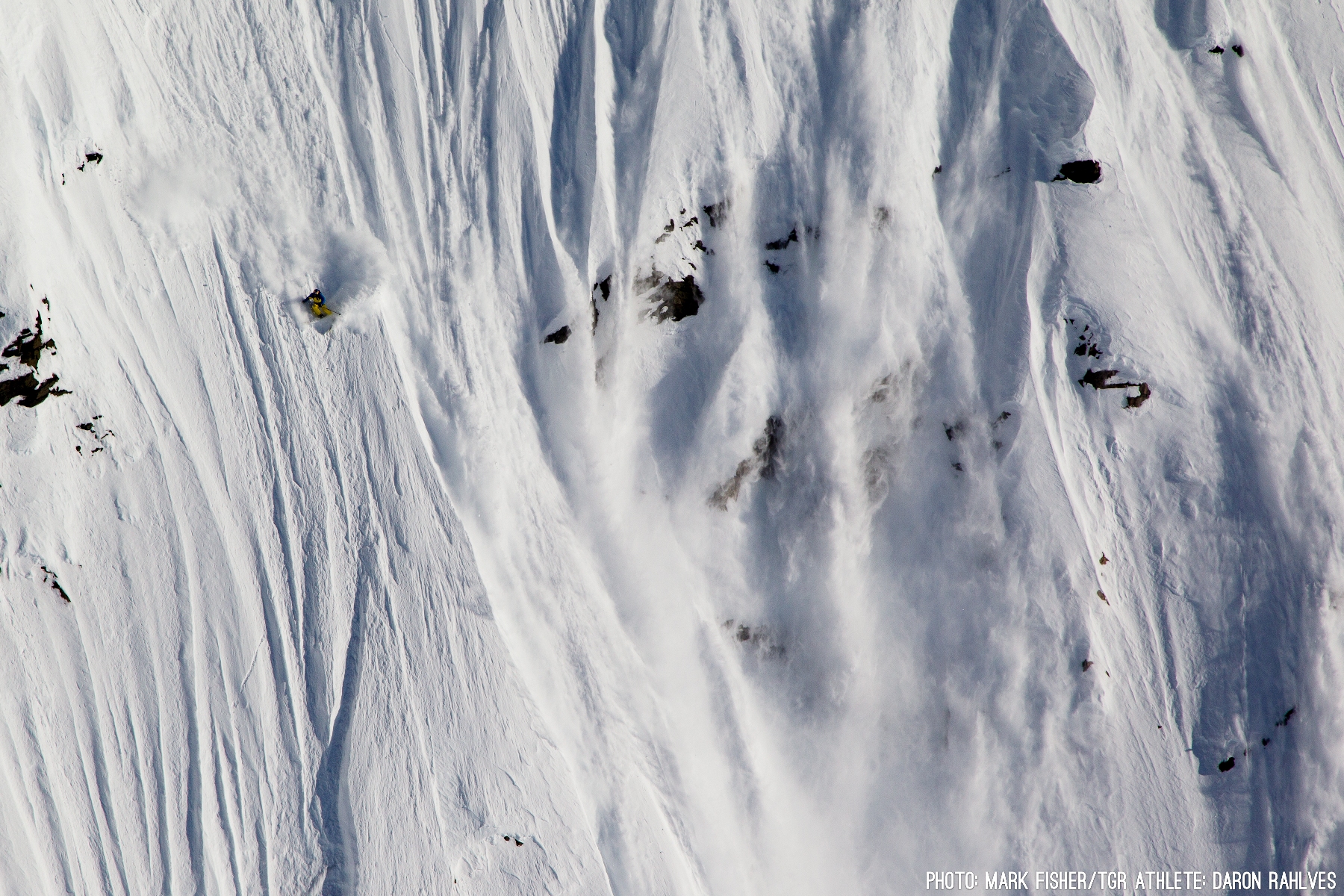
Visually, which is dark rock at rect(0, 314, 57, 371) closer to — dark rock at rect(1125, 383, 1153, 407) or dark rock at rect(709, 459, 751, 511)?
dark rock at rect(709, 459, 751, 511)

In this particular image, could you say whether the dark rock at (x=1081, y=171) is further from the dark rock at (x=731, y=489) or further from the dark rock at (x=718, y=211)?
the dark rock at (x=731, y=489)

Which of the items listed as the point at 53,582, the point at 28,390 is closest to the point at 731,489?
the point at 53,582

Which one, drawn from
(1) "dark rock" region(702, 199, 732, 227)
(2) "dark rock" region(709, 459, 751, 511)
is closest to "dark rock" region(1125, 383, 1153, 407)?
(2) "dark rock" region(709, 459, 751, 511)

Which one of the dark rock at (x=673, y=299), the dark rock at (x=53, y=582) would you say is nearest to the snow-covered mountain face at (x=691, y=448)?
the dark rock at (x=673, y=299)

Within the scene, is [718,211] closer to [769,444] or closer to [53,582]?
[769,444]

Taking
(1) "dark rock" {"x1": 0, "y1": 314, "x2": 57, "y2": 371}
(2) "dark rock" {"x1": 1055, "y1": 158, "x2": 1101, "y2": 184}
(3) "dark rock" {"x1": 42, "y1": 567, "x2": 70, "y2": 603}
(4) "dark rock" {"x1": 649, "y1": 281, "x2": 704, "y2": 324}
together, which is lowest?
(3) "dark rock" {"x1": 42, "y1": 567, "x2": 70, "y2": 603}

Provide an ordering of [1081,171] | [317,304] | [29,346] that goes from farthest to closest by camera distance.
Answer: [1081,171] → [317,304] → [29,346]
